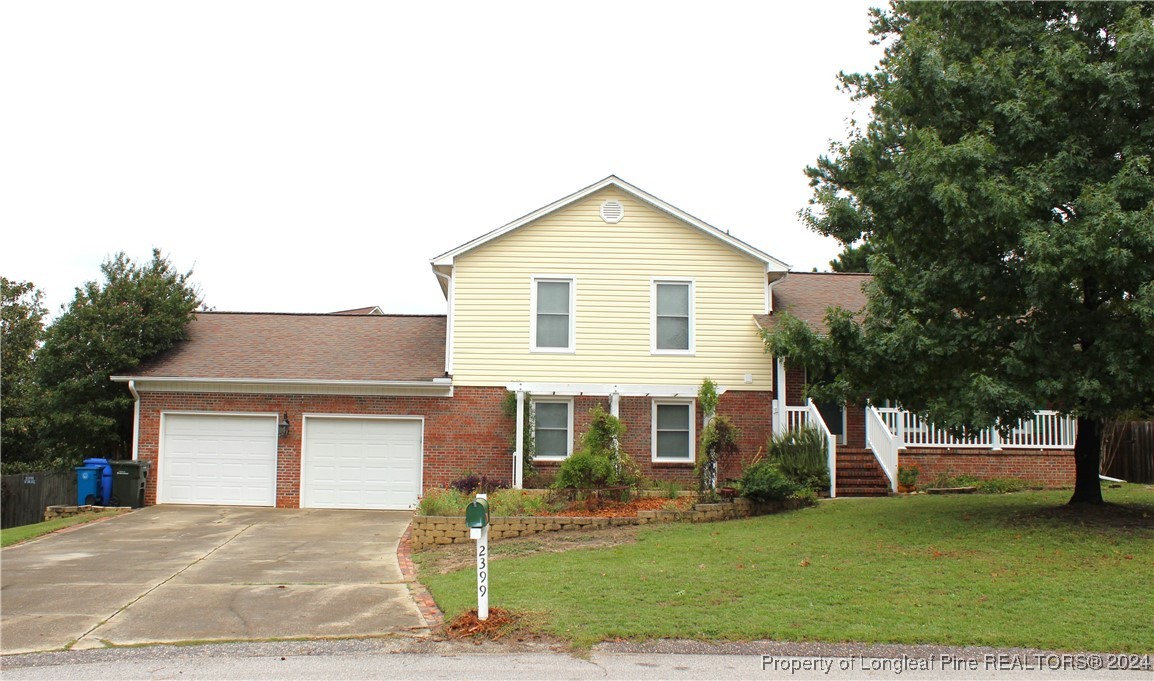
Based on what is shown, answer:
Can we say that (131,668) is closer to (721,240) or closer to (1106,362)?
(1106,362)

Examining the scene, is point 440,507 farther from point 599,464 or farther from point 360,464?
point 360,464

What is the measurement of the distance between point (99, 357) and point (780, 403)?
1459 cm

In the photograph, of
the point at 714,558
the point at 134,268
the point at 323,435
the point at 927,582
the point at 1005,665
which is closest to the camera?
the point at 1005,665

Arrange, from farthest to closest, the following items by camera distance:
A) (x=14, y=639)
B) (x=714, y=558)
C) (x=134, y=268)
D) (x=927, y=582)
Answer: (x=134, y=268), (x=714, y=558), (x=927, y=582), (x=14, y=639)

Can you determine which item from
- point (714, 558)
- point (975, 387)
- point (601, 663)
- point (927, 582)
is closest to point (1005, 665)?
point (927, 582)

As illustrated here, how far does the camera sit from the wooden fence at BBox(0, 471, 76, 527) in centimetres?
1841

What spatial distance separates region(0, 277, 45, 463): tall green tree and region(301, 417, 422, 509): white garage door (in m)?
7.75

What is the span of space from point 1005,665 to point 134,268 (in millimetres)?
20148

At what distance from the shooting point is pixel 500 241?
2056 cm

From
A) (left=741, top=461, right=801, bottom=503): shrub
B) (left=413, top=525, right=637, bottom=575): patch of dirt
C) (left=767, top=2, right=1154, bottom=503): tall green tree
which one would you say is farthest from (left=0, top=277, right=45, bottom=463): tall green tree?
(left=767, top=2, right=1154, bottom=503): tall green tree

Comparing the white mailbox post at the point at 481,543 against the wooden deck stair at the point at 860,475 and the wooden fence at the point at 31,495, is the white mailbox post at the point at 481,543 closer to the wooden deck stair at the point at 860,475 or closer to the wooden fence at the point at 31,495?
the wooden deck stair at the point at 860,475

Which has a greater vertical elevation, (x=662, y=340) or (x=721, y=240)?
(x=721, y=240)

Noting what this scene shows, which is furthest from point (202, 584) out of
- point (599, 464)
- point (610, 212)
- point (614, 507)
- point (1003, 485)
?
point (1003, 485)

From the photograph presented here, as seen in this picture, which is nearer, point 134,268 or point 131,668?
point 131,668
